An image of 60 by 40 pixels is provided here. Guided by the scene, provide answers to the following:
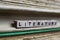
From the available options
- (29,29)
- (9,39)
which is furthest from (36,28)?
(9,39)

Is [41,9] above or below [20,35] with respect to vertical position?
above

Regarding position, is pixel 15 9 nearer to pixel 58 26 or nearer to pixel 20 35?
pixel 20 35

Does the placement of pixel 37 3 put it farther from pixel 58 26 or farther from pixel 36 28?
pixel 58 26

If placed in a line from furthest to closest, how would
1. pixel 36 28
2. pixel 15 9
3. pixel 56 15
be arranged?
pixel 56 15
pixel 36 28
pixel 15 9

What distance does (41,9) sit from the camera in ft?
2.00

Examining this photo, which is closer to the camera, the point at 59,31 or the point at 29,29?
the point at 29,29

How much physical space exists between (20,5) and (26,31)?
13 centimetres

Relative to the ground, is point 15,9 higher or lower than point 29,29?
higher

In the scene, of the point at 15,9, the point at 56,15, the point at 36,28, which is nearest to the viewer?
the point at 15,9

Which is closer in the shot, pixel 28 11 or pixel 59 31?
pixel 28 11

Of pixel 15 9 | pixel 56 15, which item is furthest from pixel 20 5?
pixel 56 15

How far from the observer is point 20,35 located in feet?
1.89

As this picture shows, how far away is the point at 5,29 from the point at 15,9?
99mm

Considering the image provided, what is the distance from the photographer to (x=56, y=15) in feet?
2.42
